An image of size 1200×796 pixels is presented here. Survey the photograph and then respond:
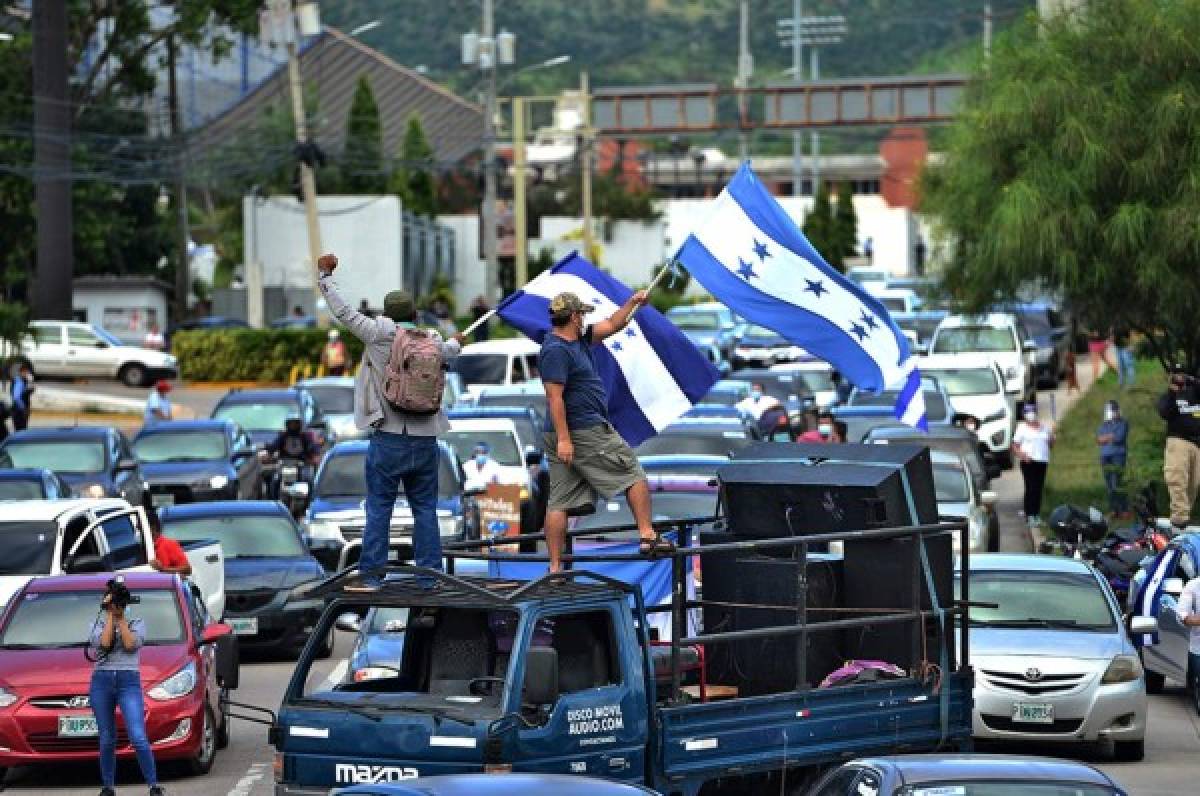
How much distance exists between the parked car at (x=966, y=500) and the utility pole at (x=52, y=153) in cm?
3521

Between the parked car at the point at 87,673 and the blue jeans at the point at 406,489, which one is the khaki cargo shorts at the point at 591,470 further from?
the parked car at the point at 87,673

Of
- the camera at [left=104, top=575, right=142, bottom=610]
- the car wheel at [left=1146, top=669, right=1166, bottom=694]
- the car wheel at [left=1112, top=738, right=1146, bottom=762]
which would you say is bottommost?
the car wheel at [left=1146, top=669, right=1166, bottom=694]

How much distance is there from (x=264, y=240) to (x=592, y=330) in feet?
214

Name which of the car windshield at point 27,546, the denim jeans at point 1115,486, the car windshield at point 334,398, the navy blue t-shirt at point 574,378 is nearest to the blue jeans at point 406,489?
the navy blue t-shirt at point 574,378

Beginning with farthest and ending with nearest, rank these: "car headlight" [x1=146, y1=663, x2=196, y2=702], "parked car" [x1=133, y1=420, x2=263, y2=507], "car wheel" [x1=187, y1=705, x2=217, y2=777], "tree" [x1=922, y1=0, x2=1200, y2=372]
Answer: "parked car" [x1=133, y1=420, x2=263, y2=507] < "tree" [x1=922, y1=0, x2=1200, y2=372] < "car wheel" [x1=187, y1=705, x2=217, y2=777] < "car headlight" [x1=146, y1=663, x2=196, y2=702]

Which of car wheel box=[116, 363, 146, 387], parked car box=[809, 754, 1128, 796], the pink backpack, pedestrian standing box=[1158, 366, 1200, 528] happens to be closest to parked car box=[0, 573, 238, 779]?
the pink backpack

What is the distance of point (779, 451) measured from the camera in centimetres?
1505

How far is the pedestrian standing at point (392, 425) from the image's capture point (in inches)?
543

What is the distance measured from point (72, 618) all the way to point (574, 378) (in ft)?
20.4

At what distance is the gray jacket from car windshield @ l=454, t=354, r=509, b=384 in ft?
100

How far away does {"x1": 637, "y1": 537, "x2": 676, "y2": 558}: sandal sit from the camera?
12.5 meters

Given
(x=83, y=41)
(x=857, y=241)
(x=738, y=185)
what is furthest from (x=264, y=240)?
(x=738, y=185)

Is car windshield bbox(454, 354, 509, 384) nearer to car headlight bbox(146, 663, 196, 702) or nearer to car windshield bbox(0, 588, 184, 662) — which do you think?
car windshield bbox(0, 588, 184, 662)

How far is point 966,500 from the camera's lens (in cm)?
2908
